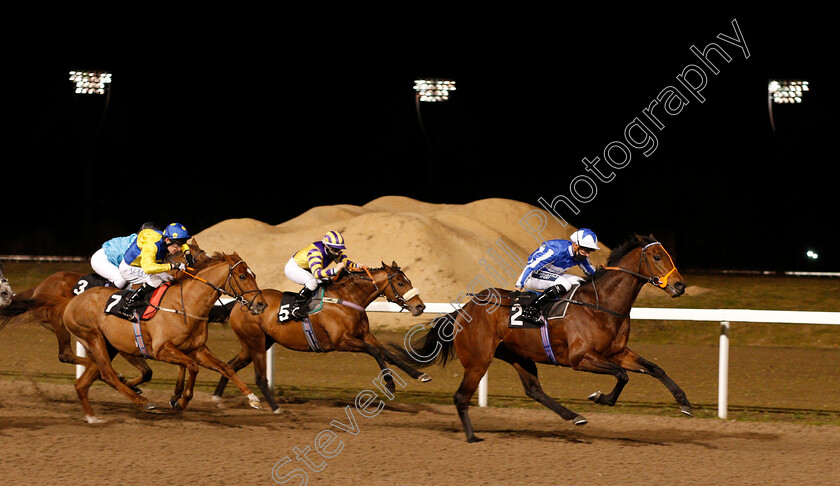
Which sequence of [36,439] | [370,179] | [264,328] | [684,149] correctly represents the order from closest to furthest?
[36,439] → [264,328] → [684,149] → [370,179]

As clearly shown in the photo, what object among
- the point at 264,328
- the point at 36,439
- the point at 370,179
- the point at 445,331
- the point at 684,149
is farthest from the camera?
the point at 370,179

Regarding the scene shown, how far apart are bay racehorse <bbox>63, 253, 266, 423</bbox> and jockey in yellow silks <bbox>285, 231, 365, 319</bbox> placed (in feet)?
Answer: 2.83

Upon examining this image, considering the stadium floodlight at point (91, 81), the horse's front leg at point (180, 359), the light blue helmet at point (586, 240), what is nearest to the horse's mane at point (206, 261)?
the horse's front leg at point (180, 359)

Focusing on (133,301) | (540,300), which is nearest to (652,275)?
(540,300)

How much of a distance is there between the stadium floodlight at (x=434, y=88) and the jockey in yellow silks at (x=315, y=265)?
20.8 metres

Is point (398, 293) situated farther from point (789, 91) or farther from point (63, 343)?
point (789, 91)

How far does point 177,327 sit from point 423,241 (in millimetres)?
10108

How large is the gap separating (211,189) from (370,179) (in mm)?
7451

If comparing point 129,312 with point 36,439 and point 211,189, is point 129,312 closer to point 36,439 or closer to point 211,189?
point 36,439

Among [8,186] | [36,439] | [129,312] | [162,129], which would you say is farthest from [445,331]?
[162,129]

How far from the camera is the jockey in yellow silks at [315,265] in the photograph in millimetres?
8172

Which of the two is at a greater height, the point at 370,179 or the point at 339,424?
the point at 370,179

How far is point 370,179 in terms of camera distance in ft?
134

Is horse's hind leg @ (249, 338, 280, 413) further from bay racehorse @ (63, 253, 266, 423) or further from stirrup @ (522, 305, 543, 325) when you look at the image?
stirrup @ (522, 305, 543, 325)
